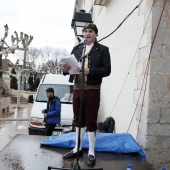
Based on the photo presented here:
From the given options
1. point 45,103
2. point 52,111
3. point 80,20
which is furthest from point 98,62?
point 45,103

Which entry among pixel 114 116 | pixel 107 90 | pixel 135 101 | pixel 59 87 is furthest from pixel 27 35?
pixel 135 101

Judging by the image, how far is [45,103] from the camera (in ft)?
31.3

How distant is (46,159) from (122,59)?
3.56 m

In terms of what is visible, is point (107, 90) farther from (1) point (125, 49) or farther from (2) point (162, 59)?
(2) point (162, 59)

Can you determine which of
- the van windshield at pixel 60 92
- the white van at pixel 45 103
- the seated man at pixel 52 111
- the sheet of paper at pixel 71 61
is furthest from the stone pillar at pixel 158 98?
→ the van windshield at pixel 60 92

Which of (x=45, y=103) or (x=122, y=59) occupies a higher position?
(x=122, y=59)

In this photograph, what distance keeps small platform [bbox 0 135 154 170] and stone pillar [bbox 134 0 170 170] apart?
0.33 meters

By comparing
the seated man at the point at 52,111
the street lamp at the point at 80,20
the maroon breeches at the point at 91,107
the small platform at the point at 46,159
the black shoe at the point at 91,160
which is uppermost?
the street lamp at the point at 80,20

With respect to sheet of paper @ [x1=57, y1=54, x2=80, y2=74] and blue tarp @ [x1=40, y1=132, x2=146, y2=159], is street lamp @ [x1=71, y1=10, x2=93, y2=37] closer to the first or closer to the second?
blue tarp @ [x1=40, y1=132, x2=146, y2=159]

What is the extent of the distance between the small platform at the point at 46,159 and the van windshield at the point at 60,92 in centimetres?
494

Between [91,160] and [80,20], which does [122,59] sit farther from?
[91,160]

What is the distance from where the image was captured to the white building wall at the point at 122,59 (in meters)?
5.68

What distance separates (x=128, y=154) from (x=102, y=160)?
586 mm

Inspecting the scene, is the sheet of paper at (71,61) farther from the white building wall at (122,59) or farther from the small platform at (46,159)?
the white building wall at (122,59)
